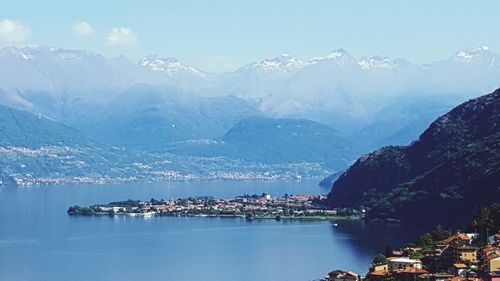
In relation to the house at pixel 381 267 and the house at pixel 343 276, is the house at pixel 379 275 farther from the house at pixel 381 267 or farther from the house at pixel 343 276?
the house at pixel 343 276

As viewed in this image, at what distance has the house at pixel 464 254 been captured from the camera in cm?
4750

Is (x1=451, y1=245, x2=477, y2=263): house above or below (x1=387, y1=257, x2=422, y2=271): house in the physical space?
above

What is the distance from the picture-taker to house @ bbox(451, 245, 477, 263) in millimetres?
47500

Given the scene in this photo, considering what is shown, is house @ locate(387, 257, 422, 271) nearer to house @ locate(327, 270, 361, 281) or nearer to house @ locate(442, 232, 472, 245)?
house @ locate(327, 270, 361, 281)

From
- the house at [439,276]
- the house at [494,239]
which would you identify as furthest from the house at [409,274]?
the house at [494,239]

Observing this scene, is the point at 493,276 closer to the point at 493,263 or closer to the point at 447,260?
the point at 493,263

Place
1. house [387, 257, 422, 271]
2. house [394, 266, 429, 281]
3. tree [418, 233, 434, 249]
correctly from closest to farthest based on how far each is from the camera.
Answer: house [394, 266, 429, 281] → house [387, 257, 422, 271] → tree [418, 233, 434, 249]

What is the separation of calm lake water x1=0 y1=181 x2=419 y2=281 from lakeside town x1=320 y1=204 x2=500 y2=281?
21.1ft

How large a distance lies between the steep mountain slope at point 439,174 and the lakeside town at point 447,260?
21496 mm

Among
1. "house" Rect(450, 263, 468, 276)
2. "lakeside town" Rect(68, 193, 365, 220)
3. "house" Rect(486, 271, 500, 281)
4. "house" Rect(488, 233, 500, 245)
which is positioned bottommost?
"house" Rect(486, 271, 500, 281)

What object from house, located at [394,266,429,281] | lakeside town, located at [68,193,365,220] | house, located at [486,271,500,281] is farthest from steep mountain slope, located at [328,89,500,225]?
house, located at [486,271,500,281]

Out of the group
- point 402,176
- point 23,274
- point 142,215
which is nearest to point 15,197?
point 142,215

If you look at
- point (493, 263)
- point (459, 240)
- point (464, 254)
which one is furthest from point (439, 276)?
point (459, 240)

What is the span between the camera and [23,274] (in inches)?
2505
